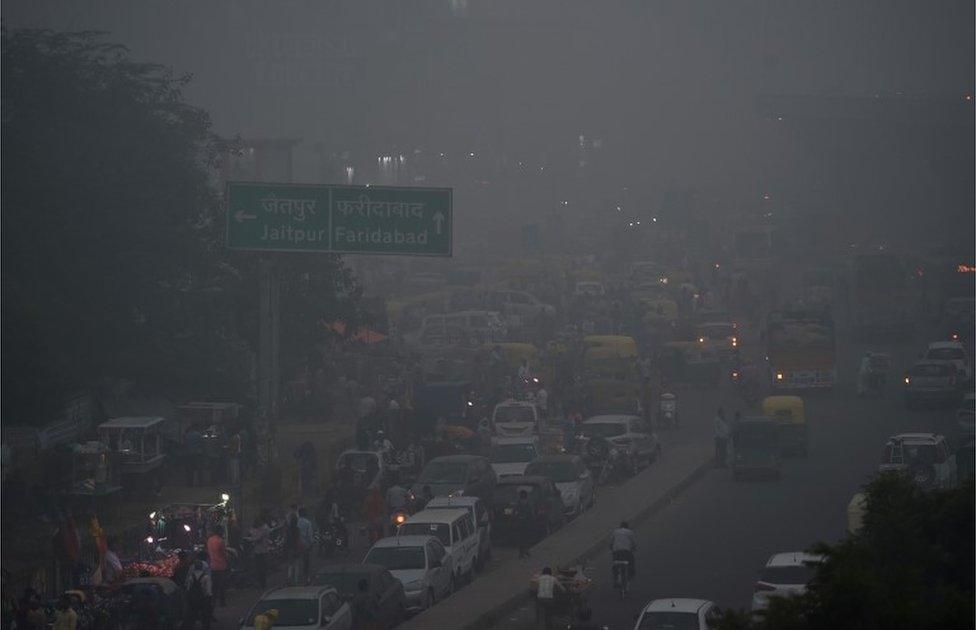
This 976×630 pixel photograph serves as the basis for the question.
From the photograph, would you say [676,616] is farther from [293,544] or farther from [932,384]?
[932,384]

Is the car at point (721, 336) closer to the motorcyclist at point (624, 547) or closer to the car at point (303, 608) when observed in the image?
the motorcyclist at point (624, 547)

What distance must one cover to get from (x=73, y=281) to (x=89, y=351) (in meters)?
1.24

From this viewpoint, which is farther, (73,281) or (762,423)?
(73,281)

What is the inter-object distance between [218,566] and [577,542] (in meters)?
4.90

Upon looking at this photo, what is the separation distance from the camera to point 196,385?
27.5 meters

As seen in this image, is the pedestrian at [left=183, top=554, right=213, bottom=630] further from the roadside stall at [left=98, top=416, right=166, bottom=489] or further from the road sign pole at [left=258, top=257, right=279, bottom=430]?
the road sign pole at [left=258, top=257, right=279, bottom=430]

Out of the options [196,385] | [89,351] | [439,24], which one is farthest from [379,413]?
[439,24]

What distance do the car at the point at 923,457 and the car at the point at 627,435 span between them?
4563 mm

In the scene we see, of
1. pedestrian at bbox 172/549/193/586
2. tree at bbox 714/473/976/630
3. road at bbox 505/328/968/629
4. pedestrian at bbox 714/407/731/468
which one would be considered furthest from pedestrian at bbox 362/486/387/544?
tree at bbox 714/473/976/630

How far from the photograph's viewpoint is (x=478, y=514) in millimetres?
19672

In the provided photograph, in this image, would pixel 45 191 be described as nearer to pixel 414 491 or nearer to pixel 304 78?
pixel 414 491

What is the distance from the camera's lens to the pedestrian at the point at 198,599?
52.7ft

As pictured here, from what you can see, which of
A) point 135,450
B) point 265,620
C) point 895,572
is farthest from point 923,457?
point 895,572

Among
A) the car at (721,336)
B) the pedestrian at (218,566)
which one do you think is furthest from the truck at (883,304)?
the pedestrian at (218,566)
